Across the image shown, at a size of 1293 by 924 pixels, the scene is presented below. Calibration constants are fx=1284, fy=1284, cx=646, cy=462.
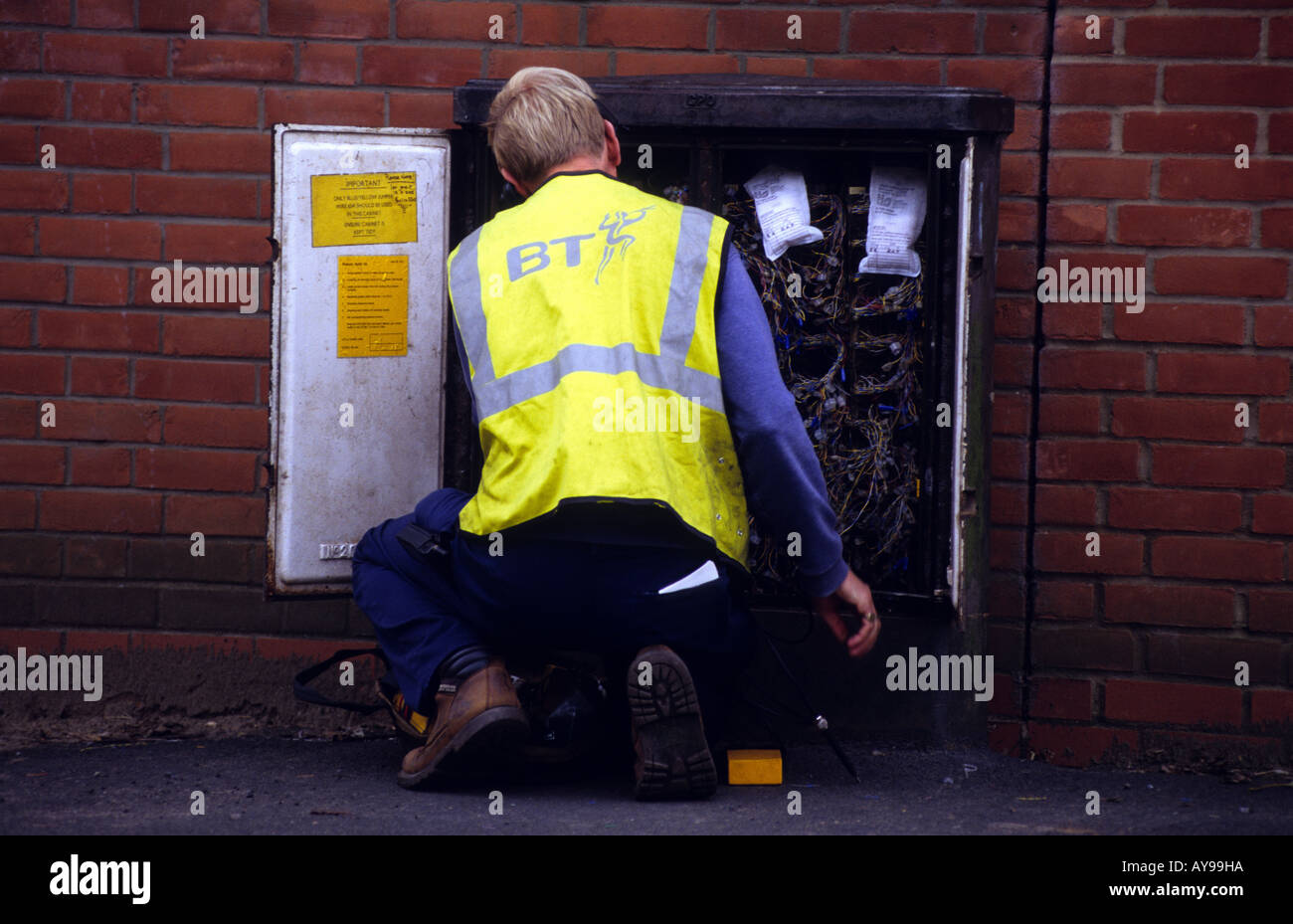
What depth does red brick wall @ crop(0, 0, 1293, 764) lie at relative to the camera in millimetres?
3344

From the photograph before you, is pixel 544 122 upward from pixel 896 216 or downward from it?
upward

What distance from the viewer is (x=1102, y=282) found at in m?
3.38

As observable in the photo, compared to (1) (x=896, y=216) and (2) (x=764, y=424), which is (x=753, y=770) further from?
(1) (x=896, y=216)

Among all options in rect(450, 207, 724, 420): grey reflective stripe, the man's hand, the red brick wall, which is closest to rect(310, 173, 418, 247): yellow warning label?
the red brick wall

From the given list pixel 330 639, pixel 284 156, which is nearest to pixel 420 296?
pixel 284 156

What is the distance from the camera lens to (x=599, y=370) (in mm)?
2512

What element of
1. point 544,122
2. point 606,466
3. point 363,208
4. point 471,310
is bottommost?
point 606,466

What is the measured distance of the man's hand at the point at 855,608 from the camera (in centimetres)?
276

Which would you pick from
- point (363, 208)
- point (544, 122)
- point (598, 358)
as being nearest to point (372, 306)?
point (363, 208)

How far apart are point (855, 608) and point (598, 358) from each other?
81 centimetres

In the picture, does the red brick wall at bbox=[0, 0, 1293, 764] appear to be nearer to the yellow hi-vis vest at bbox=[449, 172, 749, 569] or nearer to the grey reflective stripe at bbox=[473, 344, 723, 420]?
the yellow hi-vis vest at bbox=[449, 172, 749, 569]

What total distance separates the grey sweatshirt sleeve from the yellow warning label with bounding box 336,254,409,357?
0.91 meters

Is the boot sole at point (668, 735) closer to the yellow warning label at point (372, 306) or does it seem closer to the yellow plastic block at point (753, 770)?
the yellow plastic block at point (753, 770)

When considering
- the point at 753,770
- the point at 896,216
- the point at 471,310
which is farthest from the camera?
the point at 896,216
